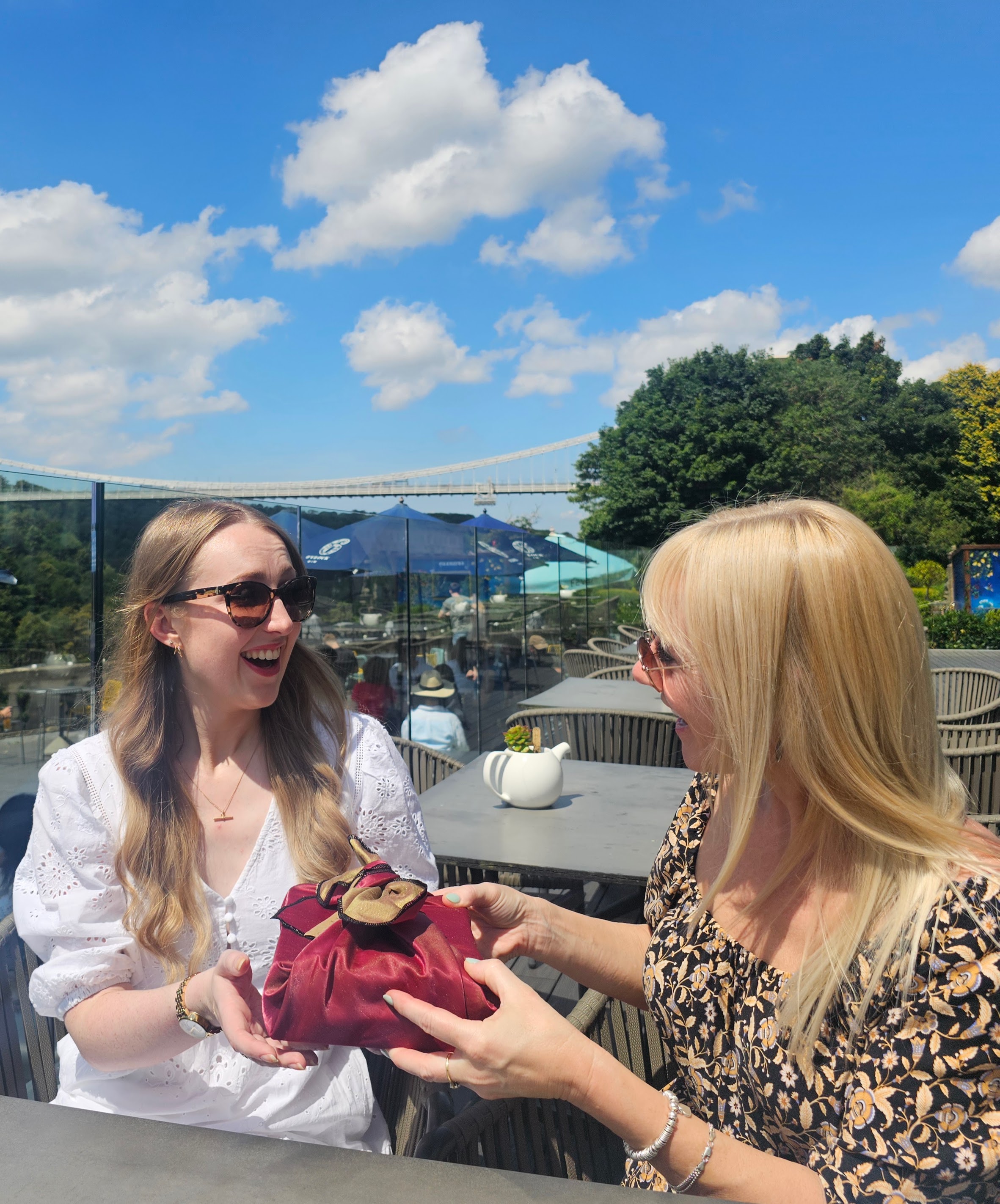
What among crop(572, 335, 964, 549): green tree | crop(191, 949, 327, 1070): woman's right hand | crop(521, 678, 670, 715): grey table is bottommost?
crop(521, 678, 670, 715): grey table

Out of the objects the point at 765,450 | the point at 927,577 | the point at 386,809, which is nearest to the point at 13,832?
the point at 386,809

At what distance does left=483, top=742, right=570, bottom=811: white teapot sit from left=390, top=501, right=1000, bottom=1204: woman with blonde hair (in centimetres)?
132

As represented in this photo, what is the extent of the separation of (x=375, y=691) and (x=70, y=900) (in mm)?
4140

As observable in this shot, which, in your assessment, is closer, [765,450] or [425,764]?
[425,764]

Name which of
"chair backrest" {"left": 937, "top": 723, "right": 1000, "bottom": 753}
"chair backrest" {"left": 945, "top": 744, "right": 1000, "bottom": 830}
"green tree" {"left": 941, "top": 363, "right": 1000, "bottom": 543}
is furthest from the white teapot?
"green tree" {"left": 941, "top": 363, "right": 1000, "bottom": 543}

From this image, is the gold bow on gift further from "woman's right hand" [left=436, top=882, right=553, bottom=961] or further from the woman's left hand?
"woman's right hand" [left=436, top=882, right=553, bottom=961]

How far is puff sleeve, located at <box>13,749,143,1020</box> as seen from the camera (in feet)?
4.83

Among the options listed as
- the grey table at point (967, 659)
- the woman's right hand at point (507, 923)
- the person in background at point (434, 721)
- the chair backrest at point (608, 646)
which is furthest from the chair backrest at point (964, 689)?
the woman's right hand at point (507, 923)

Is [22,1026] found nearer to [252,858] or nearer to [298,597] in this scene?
[252,858]

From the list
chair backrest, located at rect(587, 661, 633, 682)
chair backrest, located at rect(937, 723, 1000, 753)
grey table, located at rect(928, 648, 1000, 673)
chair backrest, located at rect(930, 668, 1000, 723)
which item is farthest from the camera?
grey table, located at rect(928, 648, 1000, 673)

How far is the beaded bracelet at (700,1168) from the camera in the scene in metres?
1.16

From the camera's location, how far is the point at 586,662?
8328 millimetres

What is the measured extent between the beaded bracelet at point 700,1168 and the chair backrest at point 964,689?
18.0ft

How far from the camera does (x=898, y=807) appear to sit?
1233 millimetres
